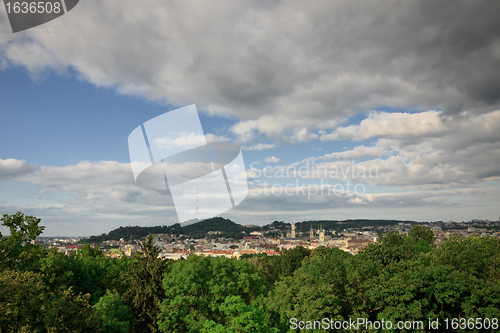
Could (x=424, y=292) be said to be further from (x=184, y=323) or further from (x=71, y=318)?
(x=71, y=318)

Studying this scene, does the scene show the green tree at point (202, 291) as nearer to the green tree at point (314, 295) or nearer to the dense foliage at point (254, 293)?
the dense foliage at point (254, 293)

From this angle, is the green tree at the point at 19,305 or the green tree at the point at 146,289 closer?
the green tree at the point at 19,305

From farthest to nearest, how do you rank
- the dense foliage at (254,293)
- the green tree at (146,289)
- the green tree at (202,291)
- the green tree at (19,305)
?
the green tree at (146,289) → the green tree at (202,291) → the dense foliage at (254,293) → the green tree at (19,305)

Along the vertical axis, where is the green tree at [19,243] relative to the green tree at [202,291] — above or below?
above

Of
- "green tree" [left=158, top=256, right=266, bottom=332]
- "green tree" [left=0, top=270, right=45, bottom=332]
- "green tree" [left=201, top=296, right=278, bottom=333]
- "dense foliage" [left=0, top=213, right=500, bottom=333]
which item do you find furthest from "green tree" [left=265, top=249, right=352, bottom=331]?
"green tree" [left=0, top=270, right=45, bottom=332]

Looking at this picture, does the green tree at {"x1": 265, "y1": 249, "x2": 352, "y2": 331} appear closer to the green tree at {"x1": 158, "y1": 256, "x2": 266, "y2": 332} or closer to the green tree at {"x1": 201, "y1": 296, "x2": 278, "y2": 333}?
the green tree at {"x1": 201, "y1": 296, "x2": 278, "y2": 333}

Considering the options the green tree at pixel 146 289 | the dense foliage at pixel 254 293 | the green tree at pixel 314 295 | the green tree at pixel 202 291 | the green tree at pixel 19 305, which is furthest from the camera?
the green tree at pixel 146 289

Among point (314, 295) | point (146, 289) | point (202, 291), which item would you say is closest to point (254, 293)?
point (202, 291)

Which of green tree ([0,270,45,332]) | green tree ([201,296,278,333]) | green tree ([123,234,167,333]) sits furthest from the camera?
green tree ([123,234,167,333])

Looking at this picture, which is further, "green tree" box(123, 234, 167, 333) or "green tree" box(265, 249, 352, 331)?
"green tree" box(123, 234, 167, 333)

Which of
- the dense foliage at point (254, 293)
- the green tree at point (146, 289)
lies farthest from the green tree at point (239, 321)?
the green tree at point (146, 289)

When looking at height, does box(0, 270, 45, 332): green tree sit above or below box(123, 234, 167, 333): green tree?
above

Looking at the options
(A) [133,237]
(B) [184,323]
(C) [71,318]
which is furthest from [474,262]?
(A) [133,237]

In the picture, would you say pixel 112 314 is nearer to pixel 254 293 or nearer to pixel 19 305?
pixel 19 305
